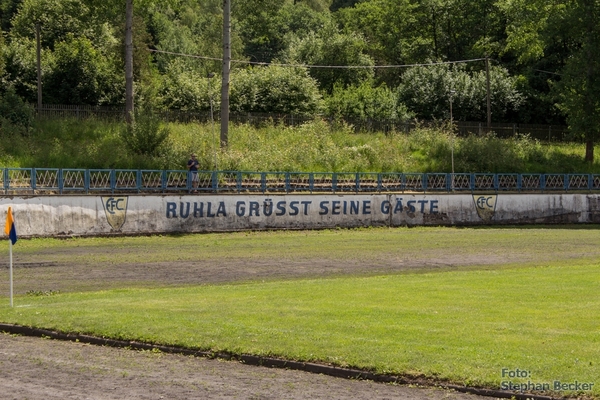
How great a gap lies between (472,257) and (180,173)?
1728cm

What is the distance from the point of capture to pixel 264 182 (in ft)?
150

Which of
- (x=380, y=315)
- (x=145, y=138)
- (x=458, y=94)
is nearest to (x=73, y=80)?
(x=145, y=138)

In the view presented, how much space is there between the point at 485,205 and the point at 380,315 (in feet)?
110

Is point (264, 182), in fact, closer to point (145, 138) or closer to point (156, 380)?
point (145, 138)

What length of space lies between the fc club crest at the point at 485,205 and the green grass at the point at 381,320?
2529 centimetres

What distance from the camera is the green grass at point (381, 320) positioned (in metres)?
14.1

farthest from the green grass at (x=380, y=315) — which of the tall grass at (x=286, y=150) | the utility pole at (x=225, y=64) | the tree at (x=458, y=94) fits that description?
the tree at (x=458, y=94)

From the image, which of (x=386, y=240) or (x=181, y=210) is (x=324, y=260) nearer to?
(x=386, y=240)

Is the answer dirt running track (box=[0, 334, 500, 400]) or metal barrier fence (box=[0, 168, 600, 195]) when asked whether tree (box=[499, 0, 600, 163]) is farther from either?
dirt running track (box=[0, 334, 500, 400])

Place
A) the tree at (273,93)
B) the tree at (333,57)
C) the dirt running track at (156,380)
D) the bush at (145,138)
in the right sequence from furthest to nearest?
1. the tree at (333,57)
2. the tree at (273,93)
3. the bush at (145,138)
4. the dirt running track at (156,380)

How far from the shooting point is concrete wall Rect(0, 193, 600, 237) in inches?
1476

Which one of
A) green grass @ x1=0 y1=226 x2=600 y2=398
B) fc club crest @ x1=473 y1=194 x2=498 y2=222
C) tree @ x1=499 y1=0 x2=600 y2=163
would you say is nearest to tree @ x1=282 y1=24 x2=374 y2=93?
tree @ x1=499 y1=0 x2=600 y2=163

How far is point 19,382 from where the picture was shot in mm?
13578

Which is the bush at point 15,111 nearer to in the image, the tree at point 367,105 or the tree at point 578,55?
the tree at point 367,105
